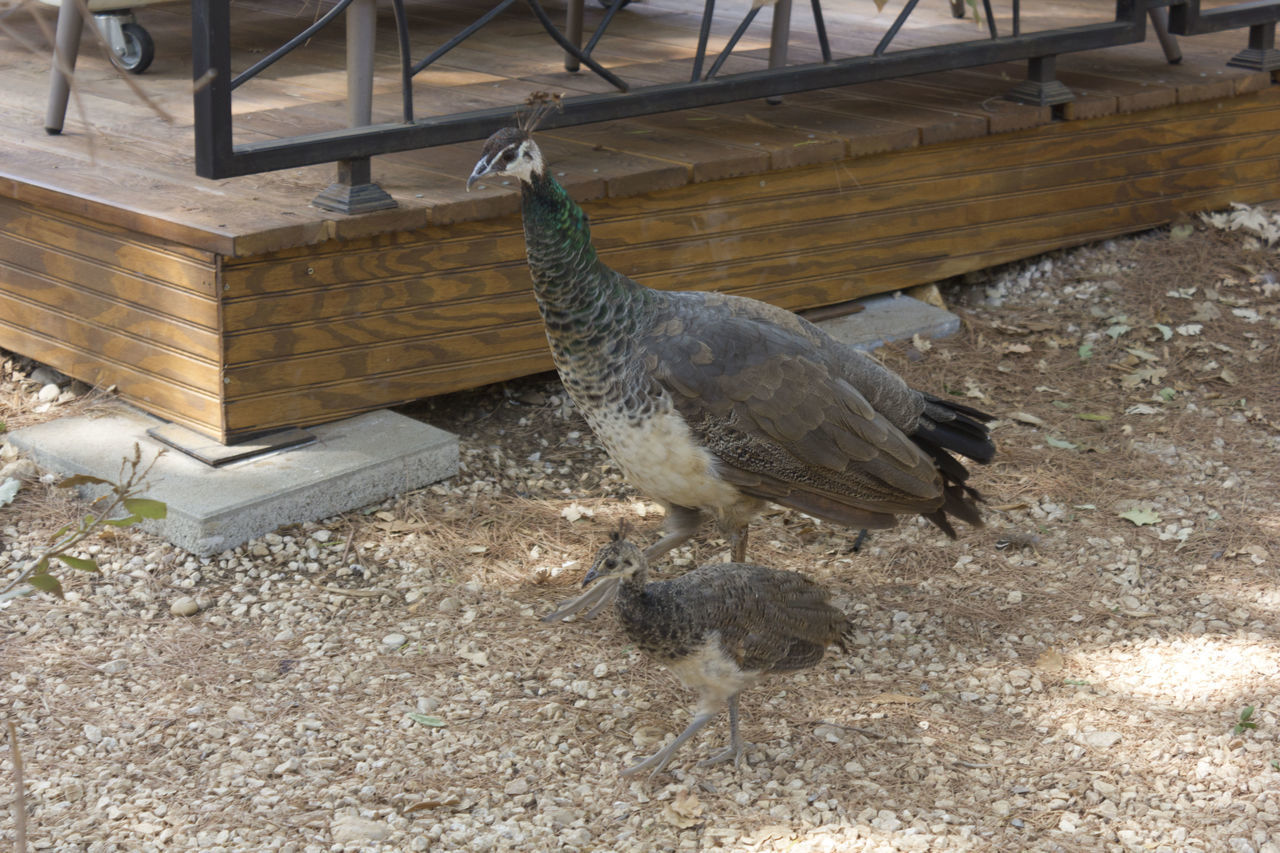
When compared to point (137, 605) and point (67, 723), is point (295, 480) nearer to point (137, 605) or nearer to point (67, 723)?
point (137, 605)

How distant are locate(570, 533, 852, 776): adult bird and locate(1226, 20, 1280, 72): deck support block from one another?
4.37 metres

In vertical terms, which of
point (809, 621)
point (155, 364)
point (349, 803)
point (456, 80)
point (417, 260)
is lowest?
point (349, 803)

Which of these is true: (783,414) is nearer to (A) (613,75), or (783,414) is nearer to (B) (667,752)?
(B) (667,752)

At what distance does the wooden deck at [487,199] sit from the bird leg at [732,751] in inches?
73.4

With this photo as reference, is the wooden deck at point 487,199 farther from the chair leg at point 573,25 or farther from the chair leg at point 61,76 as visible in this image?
the chair leg at point 573,25

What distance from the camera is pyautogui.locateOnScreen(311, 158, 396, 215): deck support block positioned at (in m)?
4.12

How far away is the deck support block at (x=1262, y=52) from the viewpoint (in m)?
6.24

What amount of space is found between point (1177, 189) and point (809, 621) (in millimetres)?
4132

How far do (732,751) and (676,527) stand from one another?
0.77 metres

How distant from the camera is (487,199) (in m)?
4.37

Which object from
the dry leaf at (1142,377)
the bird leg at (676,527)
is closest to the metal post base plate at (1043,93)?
the dry leaf at (1142,377)

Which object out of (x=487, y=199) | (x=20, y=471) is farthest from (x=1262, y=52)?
(x=20, y=471)

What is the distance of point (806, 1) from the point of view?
8008mm

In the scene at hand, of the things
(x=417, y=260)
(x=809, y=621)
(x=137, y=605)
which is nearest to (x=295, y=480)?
(x=137, y=605)
